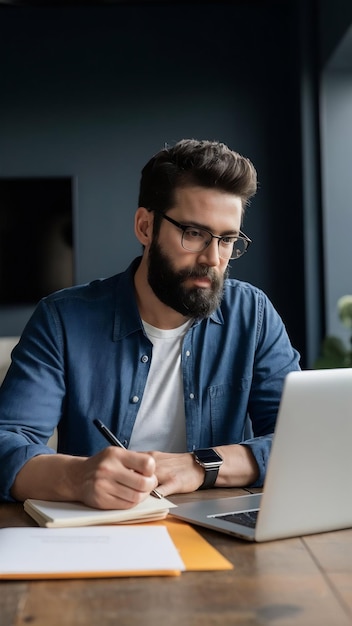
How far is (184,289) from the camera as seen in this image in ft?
5.80

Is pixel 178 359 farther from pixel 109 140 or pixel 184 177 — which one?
pixel 109 140

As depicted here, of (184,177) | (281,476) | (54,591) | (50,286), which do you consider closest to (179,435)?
(184,177)

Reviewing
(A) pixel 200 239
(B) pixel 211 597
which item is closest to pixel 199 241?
(A) pixel 200 239

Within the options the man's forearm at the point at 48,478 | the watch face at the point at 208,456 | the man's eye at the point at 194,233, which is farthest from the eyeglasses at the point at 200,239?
the man's forearm at the point at 48,478

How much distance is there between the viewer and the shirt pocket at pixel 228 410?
6.06 ft

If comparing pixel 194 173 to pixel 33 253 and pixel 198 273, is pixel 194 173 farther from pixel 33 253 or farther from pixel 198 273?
pixel 33 253

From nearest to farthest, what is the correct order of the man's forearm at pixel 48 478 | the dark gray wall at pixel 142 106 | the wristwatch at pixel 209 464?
the man's forearm at pixel 48 478, the wristwatch at pixel 209 464, the dark gray wall at pixel 142 106

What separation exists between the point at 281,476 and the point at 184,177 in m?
0.86

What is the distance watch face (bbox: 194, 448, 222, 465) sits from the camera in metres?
1.51

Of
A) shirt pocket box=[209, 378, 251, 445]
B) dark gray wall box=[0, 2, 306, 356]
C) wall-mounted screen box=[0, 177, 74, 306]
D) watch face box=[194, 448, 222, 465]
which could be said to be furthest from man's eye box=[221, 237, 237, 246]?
wall-mounted screen box=[0, 177, 74, 306]

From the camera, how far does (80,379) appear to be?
1.78m

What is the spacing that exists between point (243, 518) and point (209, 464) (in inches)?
10.4

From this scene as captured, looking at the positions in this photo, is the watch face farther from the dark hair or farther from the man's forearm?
the dark hair

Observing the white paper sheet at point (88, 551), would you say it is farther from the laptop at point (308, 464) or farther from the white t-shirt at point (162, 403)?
A: the white t-shirt at point (162, 403)
